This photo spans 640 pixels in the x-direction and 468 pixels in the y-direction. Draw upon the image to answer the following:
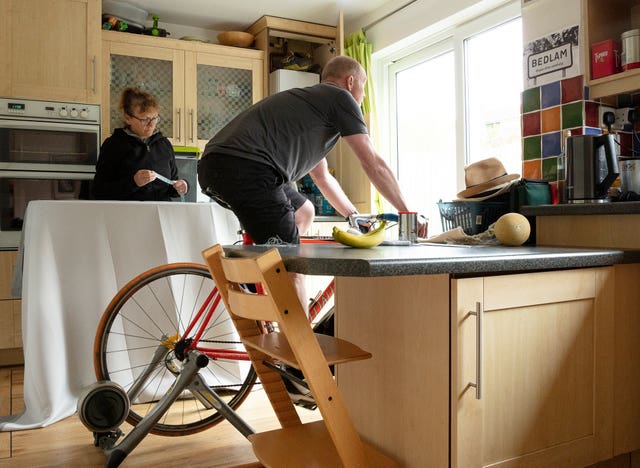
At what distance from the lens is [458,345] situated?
120 centimetres

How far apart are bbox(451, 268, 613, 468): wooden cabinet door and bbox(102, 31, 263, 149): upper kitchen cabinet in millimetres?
3560

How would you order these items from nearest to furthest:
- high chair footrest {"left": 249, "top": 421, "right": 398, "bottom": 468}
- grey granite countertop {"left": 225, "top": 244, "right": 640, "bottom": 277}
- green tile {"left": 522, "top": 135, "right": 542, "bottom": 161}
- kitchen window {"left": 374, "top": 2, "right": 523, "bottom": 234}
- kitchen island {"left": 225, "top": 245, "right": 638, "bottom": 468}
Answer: grey granite countertop {"left": 225, "top": 244, "right": 640, "bottom": 277} < kitchen island {"left": 225, "top": 245, "right": 638, "bottom": 468} < high chair footrest {"left": 249, "top": 421, "right": 398, "bottom": 468} < green tile {"left": 522, "top": 135, "right": 542, "bottom": 161} < kitchen window {"left": 374, "top": 2, "right": 523, "bottom": 234}

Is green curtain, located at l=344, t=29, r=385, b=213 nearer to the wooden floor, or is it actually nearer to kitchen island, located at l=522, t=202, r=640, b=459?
the wooden floor

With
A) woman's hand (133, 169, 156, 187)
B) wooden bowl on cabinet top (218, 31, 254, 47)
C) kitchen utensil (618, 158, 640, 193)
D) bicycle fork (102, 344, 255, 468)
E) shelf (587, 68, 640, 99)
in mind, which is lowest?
bicycle fork (102, 344, 255, 468)

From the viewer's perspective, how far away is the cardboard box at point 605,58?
1991 millimetres

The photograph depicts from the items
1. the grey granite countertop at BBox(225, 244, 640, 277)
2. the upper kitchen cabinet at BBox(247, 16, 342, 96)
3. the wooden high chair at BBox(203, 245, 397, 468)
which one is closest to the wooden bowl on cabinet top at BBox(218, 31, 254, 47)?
the upper kitchen cabinet at BBox(247, 16, 342, 96)

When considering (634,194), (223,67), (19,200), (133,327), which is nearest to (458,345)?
(634,194)

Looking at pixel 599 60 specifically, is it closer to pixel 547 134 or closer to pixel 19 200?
pixel 547 134

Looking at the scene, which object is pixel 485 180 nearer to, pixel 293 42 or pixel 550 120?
pixel 550 120

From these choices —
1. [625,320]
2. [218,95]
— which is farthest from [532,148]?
[218,95]

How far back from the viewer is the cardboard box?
6.53 feet

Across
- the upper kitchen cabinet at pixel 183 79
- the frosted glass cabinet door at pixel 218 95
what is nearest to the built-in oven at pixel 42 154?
the upper kitchen cabinet at pixel 183 79

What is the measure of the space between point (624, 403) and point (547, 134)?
1.16 m

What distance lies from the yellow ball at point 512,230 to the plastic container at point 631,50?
641mm
